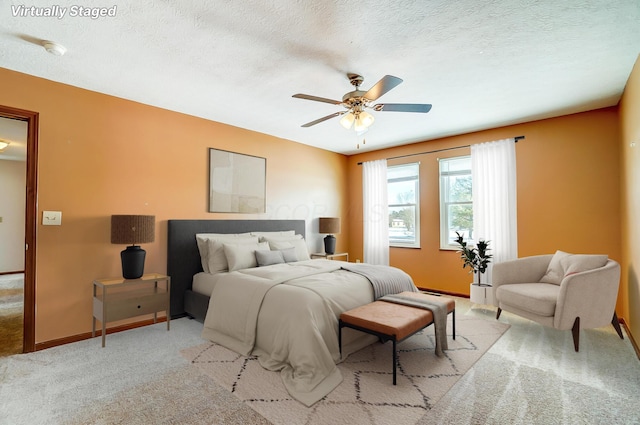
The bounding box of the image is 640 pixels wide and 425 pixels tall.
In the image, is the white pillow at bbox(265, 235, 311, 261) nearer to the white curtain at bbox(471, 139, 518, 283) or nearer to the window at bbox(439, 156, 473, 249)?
the window at bbox(439, 156, 473, 249)

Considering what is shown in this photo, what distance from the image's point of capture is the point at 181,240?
3912mm

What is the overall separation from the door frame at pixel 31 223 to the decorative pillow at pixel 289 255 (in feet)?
8.43

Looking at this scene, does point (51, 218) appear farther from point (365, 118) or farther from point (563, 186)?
point (563, 186)

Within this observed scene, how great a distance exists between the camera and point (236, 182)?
4602 mm

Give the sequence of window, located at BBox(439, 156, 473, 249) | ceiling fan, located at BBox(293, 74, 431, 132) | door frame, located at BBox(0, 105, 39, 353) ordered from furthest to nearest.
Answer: window, located at BBox(439, 156, 473, 249) → door frame, located at BBox(0, 105, 39, 353) → ceiling fan, located at BBox(293, 74, 431, 132)

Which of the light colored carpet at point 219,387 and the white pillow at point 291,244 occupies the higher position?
the white pillow at point 291,244

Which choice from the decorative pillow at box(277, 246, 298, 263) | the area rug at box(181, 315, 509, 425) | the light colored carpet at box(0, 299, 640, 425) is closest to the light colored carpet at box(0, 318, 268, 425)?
the light colored carpet at box(0, 299, 640, 425)

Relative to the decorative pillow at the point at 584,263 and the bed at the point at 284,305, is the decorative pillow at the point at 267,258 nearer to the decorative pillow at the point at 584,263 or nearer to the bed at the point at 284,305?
the bed at the point at 284,305

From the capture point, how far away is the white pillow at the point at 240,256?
3727 mm

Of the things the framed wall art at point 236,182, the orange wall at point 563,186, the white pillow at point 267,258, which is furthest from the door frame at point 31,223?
the orange wall at point 563,186

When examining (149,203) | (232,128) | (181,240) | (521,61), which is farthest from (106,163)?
(521,61)

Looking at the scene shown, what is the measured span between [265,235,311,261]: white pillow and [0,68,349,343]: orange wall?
0.91 m

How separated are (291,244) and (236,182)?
124cm

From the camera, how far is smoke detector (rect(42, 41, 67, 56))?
2404 mm
